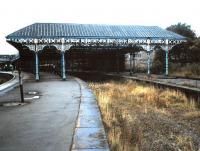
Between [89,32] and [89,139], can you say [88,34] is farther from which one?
[89,139]

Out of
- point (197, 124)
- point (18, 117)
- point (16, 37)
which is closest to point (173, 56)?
point (16, 37)

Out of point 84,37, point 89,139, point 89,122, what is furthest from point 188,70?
point 89,139

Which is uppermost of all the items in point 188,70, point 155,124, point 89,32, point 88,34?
point 89,32

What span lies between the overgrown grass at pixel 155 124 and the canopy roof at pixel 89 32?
43.2 ft

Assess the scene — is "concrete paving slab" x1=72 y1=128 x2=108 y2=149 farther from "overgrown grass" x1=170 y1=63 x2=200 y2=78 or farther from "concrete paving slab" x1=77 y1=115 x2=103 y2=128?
"overgrown grass" x1=170 y1=63 x2=200 y2=78

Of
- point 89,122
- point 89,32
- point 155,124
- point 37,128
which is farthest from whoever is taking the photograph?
point 89,32

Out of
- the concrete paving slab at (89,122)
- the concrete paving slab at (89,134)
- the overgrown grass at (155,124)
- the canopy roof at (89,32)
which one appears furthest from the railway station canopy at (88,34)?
the concrete paving slab at (89,122)

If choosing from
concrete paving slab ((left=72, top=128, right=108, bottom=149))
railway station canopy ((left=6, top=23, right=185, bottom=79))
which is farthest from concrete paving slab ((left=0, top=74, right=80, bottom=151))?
railway station canopy ((left=6, top=23, right=185, bottom=79))

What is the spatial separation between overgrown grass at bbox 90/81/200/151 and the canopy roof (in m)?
13.2

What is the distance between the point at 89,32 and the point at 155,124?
65.7 ft

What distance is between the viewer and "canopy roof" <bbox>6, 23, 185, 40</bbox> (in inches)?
1026

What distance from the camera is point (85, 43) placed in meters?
27.1

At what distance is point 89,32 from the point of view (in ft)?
92.9

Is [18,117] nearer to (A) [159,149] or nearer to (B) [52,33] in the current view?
(A) [159,149]
